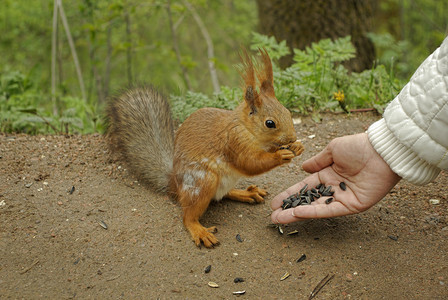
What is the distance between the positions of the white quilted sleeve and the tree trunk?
286 centimetres

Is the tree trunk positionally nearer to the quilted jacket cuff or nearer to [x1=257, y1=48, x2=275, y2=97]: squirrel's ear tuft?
[x1=257, y1=48, x2=275, y2=97]: squirrel's ear tuft

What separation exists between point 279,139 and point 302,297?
2.53ft

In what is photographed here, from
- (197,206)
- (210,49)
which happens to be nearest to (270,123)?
(197,206)

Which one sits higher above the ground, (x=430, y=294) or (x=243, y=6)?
(x=243, y=6)

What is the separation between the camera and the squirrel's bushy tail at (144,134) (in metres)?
2.57

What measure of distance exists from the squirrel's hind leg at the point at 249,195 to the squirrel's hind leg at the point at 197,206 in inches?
13.0

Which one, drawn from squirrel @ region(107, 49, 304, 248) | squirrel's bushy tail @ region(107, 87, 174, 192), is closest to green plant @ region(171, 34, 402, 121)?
squirrel's bushy tail @ region(107, 87, 174, 192)

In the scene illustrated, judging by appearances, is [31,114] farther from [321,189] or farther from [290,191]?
[321,189]

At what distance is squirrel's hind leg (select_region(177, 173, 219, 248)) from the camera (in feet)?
7.25

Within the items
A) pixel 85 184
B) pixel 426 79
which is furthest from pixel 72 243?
pixel 426 79

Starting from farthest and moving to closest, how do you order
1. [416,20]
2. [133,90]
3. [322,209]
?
1. [416,20]
2. [133,90]
3. [322,209]

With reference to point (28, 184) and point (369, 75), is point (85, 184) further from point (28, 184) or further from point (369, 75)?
point (369, 75)

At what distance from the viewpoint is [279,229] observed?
90.1 inches

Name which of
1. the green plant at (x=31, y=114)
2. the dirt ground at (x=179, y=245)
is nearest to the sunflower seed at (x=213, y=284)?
the dirt ground at (x=179, y=245)
